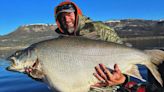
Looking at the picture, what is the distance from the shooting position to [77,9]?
25.7ft

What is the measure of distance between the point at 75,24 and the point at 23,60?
4.16ft

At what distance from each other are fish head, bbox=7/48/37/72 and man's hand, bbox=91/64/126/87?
1.07m

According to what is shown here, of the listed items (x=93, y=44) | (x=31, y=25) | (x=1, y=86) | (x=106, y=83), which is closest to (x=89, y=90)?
(x=106, y=83)

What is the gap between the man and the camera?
7633 mm

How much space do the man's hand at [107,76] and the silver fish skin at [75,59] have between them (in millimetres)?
76

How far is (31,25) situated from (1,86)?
10671 cm

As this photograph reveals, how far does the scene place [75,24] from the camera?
761cm

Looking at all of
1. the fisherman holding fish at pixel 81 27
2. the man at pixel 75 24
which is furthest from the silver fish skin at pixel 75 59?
the man at pixel 75 24

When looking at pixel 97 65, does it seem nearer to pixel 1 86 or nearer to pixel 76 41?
pixel 76 41

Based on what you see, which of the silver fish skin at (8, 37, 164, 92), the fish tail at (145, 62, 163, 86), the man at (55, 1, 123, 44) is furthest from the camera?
the man at (55, 1, 123, 44)

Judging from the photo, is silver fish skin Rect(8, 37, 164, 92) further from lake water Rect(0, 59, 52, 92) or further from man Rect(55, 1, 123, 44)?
lake water Rect(0, 59, 52, 92)

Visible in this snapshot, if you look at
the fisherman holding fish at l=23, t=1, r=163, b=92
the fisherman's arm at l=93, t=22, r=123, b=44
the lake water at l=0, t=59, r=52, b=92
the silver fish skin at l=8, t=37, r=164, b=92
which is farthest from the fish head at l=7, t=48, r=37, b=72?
the lake water at l=0, t=59, r=52, b=92

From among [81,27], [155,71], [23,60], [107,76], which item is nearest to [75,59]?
[107,76]

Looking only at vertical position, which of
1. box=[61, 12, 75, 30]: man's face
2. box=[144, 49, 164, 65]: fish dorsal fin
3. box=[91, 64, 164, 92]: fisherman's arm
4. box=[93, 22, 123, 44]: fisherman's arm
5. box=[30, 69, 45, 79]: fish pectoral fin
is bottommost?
box=[91, 64, 164, 92]: fisherman's arm
